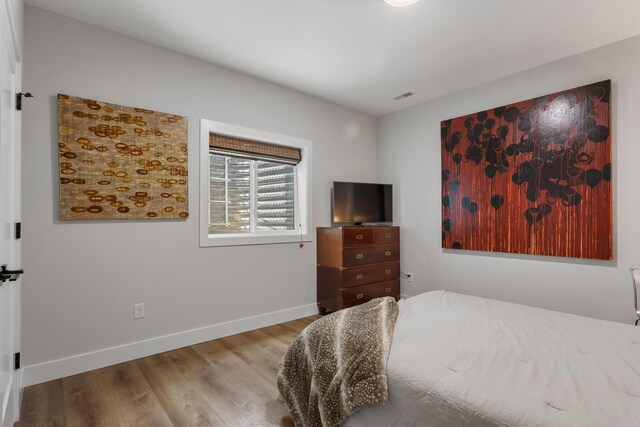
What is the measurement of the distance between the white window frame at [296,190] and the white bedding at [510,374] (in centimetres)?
193

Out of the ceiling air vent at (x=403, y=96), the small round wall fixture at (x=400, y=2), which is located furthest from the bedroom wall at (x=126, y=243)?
the small round wall fixture at (x=400, y=2)

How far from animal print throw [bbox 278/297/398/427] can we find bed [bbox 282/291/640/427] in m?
0.05

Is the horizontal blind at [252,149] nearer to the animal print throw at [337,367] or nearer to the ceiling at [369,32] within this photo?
the ceiling at [369,32]

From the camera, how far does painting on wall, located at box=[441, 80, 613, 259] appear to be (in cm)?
279

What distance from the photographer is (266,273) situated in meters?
3.48

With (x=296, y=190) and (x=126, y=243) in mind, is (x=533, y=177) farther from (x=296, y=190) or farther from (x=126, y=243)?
(x=126, y=243)

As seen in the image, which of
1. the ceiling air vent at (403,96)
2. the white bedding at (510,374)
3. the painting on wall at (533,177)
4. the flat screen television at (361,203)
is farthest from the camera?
the flat screen television at (361,203)

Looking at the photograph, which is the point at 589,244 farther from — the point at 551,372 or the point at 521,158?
the point at 551,372

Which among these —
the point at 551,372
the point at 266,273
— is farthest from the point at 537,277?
the point at 266,273

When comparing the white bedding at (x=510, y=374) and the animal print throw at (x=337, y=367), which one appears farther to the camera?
the animal print throw at (x=337, y=367)

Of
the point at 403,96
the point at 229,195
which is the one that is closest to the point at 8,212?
the point at 229,195

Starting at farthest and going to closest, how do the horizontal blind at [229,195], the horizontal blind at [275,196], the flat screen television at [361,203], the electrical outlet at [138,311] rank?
1. the flat screen television at [361,203]
2. the horizontal blind at [275,196]
3. the horizontal blind at [229,195]
4. the electrical outlet at [138,311]

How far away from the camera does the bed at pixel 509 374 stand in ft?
3.45

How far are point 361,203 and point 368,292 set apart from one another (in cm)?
111
